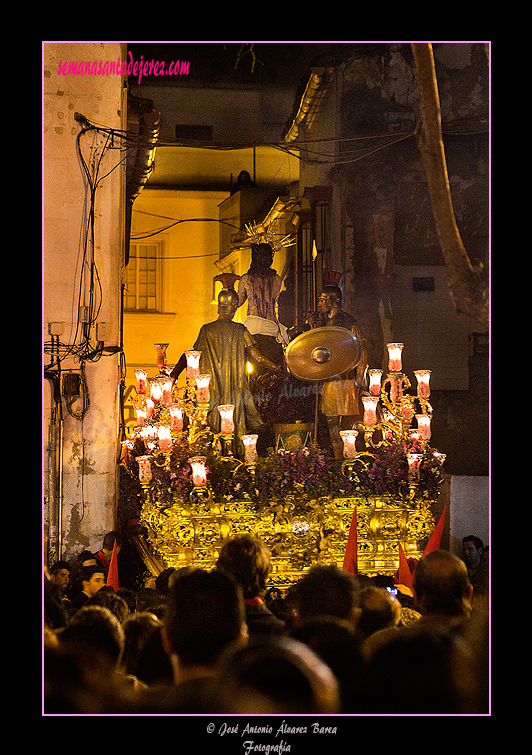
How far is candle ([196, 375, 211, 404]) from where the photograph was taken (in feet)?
26.6

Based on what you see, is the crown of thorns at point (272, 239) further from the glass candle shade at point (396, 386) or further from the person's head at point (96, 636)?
the person's head at point (96, 636)

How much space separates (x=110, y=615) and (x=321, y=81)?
428 inches

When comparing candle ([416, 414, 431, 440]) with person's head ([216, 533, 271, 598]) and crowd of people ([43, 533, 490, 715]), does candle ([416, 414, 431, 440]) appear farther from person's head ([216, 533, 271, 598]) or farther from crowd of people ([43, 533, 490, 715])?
person's head ([216, 533, 271, 598])

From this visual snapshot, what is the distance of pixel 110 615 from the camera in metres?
3.50

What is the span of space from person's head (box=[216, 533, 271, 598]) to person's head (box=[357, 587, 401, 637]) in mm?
634

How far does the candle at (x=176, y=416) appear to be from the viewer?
26.3 feet

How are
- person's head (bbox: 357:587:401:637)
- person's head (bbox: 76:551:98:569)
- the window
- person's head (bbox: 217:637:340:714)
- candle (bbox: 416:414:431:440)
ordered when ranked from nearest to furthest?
person's head (bbox: 217:637:340:714) < person's head (bbox: 357:587:401:637) < person's head (bbox: 76:551:98:569) < candle (bbox: 416:414:431:440) < the window

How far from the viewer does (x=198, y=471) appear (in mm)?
7586

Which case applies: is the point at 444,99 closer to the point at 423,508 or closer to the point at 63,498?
the point at 423,508

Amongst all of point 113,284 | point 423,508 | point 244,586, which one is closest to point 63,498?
point 113,284

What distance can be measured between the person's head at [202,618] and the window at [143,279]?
11.1m

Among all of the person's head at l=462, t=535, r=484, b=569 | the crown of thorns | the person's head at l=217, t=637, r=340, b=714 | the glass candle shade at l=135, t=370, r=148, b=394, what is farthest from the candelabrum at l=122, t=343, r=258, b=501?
the person's head at l=217, t=637, r=340, b=714

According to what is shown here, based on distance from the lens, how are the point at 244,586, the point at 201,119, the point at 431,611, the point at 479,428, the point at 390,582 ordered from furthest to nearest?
1. the point at 201,119
2. the point at 479,428
3. the point at 390,582
4. the point at 244,586
5. the point at 431,611

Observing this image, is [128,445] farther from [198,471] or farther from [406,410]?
[406,410]
